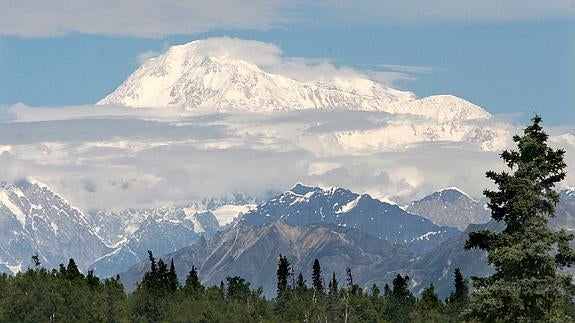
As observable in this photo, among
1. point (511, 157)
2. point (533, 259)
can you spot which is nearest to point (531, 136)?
point (511, 157)

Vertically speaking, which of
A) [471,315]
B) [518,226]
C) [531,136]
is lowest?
[471,315]

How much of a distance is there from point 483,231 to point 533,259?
8.63 ft

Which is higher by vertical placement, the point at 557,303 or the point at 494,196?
the point at 494,196

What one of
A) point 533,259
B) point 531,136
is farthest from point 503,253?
point 531,136

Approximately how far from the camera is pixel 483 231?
53.2 meters

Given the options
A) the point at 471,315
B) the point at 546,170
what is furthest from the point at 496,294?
the point at 546,170

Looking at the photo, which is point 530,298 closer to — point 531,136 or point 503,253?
point 503,253

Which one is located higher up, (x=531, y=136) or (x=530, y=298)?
(x=531, y=136)

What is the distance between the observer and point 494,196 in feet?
172

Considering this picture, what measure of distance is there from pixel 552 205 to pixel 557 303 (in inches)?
155

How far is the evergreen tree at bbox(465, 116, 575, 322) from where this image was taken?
5156 centimetres

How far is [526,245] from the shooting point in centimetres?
5162

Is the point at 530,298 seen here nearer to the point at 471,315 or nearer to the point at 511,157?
the point at 471,315

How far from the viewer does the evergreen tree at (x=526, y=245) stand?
2030 inches
